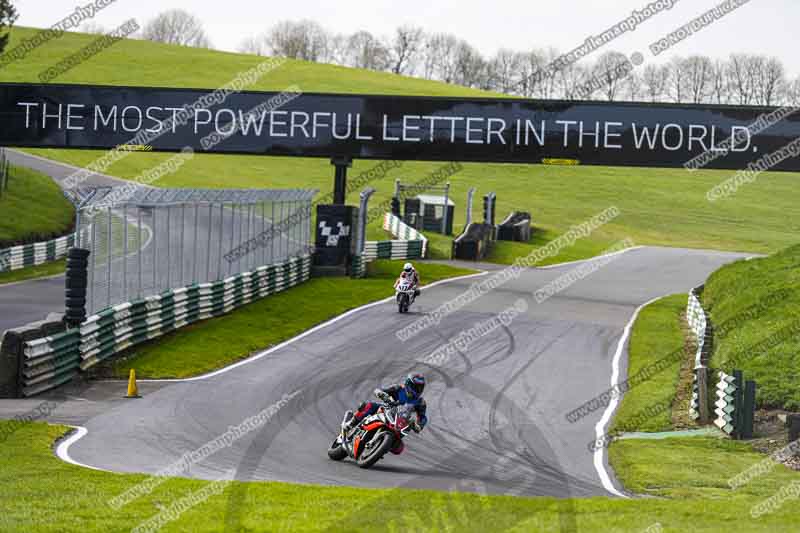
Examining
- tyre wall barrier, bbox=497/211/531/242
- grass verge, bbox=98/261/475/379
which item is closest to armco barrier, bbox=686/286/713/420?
grass verge, bbox=98/261/475/379

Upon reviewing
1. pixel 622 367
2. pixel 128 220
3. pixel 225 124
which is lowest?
pixel 622 367

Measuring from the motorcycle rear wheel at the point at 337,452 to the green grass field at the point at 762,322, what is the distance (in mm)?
8787

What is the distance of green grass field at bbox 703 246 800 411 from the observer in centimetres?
2038

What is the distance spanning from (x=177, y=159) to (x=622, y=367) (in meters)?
63.4

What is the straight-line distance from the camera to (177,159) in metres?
83.2

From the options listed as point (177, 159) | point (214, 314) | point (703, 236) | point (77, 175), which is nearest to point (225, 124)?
point (214, 314)

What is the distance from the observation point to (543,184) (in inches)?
3445

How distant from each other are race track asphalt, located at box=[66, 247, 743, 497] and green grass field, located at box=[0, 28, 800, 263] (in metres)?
23.0

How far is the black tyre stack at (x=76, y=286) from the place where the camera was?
20328mm

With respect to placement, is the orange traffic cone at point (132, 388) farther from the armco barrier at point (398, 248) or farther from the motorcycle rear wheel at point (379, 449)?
the armco barrier at point (398, 248)

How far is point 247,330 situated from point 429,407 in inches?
334

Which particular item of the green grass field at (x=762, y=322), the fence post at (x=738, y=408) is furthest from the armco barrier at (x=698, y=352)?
the fence post at (x=738, y=408)

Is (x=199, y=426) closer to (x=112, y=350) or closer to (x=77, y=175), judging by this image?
(x=112, y=350)

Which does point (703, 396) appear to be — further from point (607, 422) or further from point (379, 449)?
point (379, 449)
